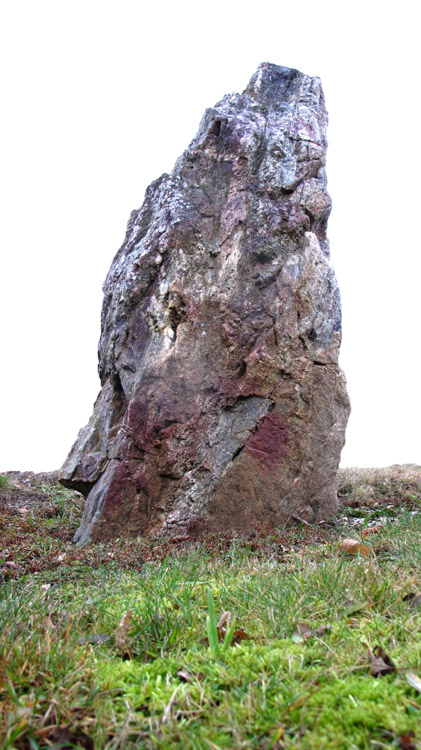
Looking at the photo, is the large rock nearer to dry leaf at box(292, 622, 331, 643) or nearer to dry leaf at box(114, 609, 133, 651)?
dry leaf at box(114, 609, 133, 651)

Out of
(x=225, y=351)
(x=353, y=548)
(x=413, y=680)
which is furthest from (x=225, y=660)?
(x=225, y=351)

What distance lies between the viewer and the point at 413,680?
2072 millimetres

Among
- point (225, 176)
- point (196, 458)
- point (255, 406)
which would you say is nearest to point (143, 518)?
point (196, 458)

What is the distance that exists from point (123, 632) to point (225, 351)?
4.73 meters

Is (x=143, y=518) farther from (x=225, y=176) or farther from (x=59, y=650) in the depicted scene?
(x=225, y=176)

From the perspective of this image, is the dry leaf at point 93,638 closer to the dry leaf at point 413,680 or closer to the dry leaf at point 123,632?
the dry leaf at point 123,632

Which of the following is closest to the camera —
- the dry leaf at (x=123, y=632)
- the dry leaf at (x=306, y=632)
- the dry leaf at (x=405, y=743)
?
the dry leaf at (x=405, y=743)

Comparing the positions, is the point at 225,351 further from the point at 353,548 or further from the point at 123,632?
the point at 123,632

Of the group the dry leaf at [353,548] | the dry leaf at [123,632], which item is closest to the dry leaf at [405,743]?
the dry leaf at [123,632]

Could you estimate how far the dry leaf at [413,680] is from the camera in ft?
→ 6.68

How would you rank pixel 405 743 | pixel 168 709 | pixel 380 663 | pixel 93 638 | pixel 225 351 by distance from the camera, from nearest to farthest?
pixel 405 743 < pixel 168 709 < pixel 380 663 < pixel 93 638 < pixel 225 351

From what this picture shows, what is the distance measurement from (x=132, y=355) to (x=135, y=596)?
4404 millimetres

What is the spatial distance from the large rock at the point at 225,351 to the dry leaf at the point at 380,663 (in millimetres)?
4331

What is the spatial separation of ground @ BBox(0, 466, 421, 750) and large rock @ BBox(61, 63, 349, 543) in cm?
238
